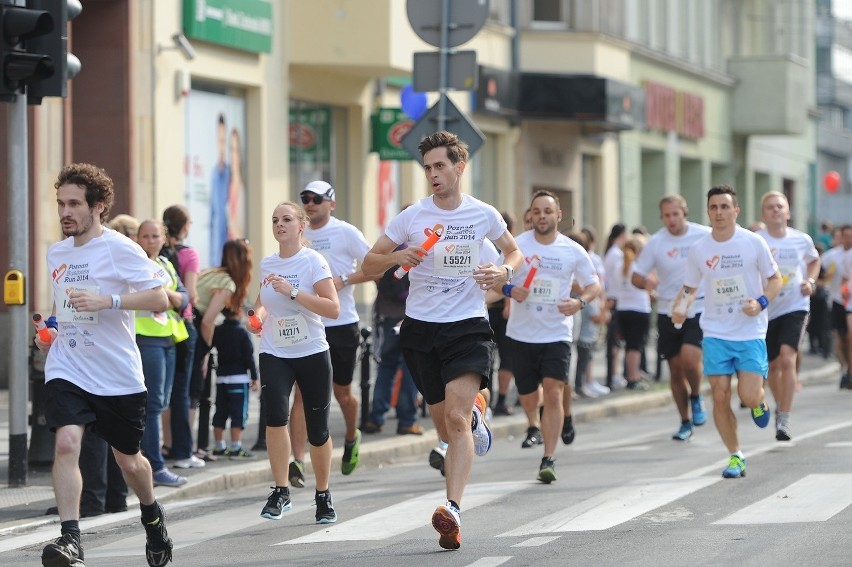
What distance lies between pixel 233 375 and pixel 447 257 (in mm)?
4648

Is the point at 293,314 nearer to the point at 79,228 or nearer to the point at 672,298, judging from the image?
the point at 79,228

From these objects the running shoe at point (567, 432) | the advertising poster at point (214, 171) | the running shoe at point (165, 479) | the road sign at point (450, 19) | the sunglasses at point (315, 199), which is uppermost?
the road sign at point (450, 19)

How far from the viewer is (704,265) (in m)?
12.8

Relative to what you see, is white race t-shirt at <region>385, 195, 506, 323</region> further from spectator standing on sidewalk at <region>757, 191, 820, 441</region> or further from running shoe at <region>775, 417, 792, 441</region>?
spectator standing on sidewalk at <region>757, 191, 820, 441</region>

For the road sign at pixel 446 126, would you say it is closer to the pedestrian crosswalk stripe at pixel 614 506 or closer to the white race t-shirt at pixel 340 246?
the white race t-shirt at pixel 340 246

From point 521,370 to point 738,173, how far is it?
2984cm

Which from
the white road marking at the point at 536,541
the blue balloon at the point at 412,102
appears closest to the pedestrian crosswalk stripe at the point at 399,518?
the white road marking at the point at 536,541

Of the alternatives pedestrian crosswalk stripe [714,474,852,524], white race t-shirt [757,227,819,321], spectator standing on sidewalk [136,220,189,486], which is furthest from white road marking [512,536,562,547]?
white race t-shirt [757,227,819,321]

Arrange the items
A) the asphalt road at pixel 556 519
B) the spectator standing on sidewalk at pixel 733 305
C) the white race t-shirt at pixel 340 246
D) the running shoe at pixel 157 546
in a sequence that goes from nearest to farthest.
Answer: the running shoe at pixel 157 546
the asphalt road at pixel 556 519
the spectator standing on sidewalk at pixel 733 305
the white race t-shirt at pixel 340 246

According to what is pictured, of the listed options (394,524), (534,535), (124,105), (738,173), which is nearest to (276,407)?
(394,524)

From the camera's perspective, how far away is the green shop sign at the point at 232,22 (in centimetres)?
2033

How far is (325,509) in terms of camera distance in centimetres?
1048

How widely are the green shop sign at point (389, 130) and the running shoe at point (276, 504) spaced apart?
1394cm

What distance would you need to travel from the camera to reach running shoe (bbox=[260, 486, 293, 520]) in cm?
1042
